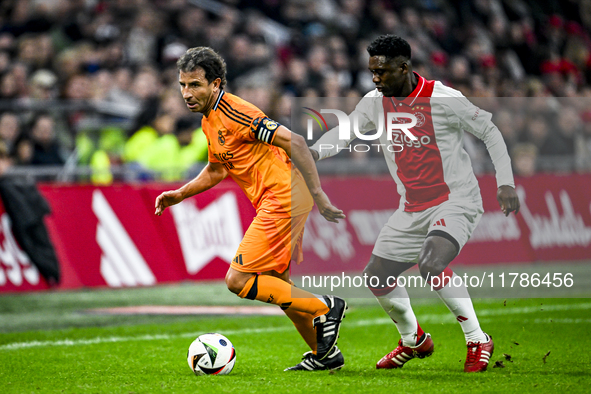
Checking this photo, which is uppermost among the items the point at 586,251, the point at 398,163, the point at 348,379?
the point at 398,163

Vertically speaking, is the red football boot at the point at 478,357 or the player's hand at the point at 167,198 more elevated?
the player's hand at the point at 167,198

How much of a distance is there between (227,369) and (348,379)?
32.5 inches

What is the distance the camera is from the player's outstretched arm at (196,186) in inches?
216

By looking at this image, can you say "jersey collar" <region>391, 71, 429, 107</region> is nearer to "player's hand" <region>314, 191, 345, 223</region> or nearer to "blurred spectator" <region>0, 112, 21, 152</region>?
"player's hand" <region>314, 191, 345, 223</region>

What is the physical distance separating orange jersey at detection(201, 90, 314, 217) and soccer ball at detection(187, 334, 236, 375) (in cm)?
94

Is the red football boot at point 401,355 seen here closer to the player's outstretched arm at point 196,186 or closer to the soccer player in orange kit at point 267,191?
the soccer player in orange kit at point 267,191

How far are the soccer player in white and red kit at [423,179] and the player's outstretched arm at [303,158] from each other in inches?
23.7

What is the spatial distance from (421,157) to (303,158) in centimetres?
97

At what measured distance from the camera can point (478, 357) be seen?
529 cm

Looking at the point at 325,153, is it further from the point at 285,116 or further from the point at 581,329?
the point at 285,116

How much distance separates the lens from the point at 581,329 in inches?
283

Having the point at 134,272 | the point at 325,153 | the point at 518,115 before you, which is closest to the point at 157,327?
the point at 134,272

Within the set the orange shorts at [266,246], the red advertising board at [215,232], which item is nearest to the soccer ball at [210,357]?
the orange shorts at [266,246]

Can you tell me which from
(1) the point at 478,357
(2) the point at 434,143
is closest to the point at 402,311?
(1) the point at 478,357
